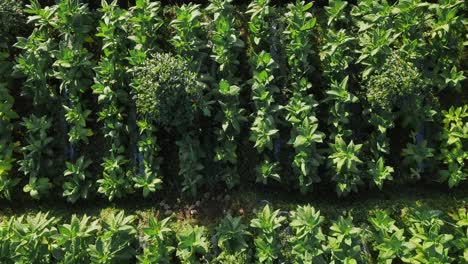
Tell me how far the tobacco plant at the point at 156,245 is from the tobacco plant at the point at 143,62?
1.14 ft

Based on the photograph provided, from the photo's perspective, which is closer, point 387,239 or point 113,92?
point 387,239

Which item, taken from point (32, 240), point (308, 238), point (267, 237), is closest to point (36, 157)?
point (32, 240)

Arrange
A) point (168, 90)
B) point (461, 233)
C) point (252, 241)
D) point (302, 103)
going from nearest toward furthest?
1. point (168, 90)
2. point (461, 233)
3. point (252, 241)
4. point (302, 103)

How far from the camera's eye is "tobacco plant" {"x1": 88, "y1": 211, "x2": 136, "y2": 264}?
4.12 meters

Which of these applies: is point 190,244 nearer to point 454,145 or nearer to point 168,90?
point 168,90

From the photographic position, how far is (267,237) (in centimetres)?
415

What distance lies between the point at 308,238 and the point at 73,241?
2.00 metres

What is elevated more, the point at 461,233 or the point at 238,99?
the point at 238,99

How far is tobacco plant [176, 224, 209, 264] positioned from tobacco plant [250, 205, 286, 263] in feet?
1.49

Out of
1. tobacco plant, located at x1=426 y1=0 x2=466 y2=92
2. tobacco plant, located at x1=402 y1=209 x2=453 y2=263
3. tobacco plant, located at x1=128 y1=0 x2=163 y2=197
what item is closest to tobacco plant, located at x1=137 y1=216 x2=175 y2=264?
tobacco plant, located at x1=128 y1=0 x2=163 y2=197

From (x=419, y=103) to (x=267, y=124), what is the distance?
1384 millimetres

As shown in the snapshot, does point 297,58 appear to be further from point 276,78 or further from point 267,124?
point 267,124

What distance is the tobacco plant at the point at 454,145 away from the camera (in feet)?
14.7

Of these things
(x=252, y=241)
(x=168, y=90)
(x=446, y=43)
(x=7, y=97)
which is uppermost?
(x=446, y=43)
